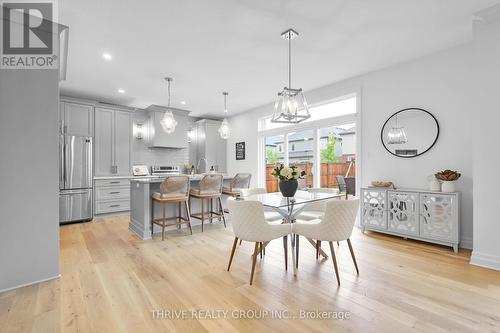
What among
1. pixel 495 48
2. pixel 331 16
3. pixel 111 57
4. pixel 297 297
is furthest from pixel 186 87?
pixel 495 48

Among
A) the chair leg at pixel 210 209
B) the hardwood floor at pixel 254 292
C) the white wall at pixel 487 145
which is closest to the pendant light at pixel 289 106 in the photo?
the hardwood floor at pixel 254 292

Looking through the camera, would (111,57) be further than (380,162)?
No

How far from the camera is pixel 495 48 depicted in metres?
2.57

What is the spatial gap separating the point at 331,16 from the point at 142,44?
229cm

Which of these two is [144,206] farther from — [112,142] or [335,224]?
[335,224]

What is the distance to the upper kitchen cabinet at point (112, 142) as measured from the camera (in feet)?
17.3

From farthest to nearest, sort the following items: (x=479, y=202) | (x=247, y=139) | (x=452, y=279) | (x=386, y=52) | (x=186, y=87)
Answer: (x=247, y=139) < (x=186, y=87) < (x=386, y=52) < (x=479, y=202) < (x=452, y=279)

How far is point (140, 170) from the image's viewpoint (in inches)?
241

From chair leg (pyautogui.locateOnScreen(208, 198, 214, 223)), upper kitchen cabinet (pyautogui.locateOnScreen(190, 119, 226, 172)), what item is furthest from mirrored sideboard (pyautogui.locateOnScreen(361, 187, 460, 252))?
upper kitchen cabinet (pyautogui.locateOnScreen(190, 119, 226, 172))

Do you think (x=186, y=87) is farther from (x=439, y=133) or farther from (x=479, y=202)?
(x=479, y=202)

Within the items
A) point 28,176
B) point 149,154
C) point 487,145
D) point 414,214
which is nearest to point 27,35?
point 28,176

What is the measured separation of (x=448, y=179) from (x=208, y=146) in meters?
5.56

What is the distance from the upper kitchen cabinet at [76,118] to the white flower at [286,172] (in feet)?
→ 14.7

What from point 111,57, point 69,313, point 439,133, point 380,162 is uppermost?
point 111,57
